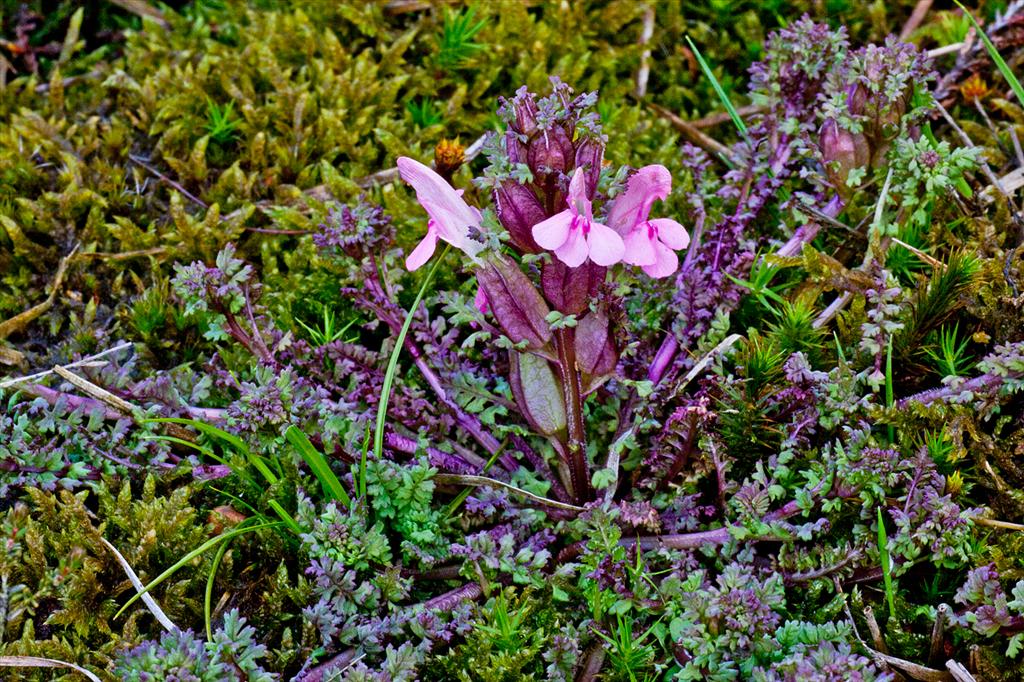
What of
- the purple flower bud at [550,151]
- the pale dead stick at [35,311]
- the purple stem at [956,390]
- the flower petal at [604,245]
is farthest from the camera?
the pale dead stick at [35,311]

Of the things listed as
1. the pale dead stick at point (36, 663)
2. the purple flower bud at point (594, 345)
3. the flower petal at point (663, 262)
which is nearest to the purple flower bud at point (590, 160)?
the flower petal at point (663, 262)

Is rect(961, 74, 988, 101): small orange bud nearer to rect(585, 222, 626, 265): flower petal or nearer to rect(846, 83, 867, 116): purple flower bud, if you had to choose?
rect(846, 83, 867, 116): purple flower bud

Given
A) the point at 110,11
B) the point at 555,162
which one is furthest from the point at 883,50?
the point at 110,11

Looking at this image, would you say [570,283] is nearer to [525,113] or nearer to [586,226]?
[586,226]

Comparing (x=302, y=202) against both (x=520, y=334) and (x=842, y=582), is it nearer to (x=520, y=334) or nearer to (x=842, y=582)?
(x=520, y=334)

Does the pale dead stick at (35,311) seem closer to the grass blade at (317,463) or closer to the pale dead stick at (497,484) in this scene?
the grass blade at (317,463)

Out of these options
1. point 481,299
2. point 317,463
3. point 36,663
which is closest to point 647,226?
point 481,299
